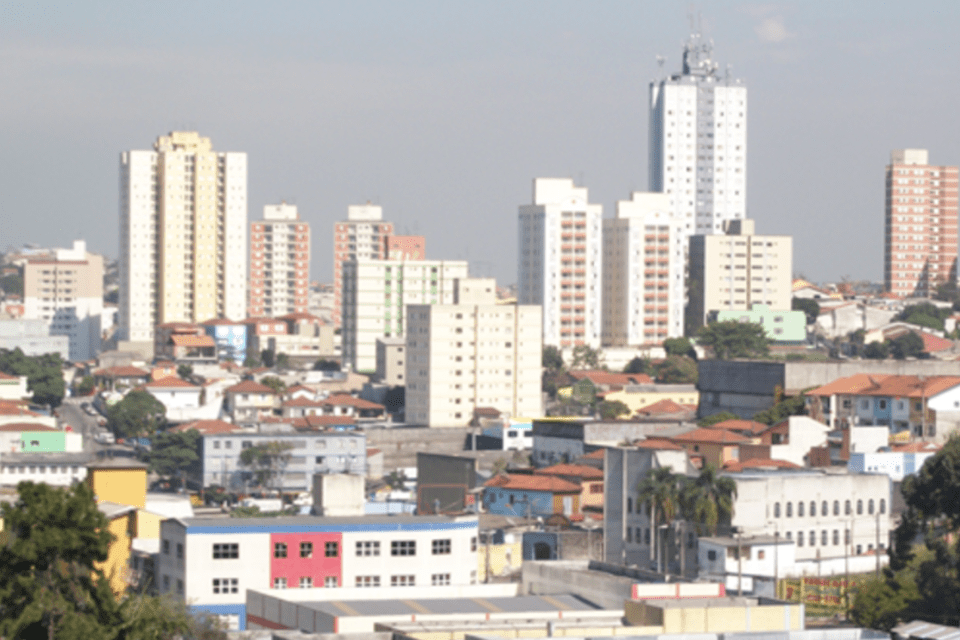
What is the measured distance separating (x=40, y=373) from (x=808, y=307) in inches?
2388

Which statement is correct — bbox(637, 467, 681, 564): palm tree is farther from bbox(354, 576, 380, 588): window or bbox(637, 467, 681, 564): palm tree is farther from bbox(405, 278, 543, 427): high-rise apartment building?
bbox(405, 278, 543, 427): high-rise apartment building

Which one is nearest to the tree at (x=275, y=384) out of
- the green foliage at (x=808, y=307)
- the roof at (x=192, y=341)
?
the roof at (x=192, y=341)

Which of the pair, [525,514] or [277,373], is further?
[277,373]

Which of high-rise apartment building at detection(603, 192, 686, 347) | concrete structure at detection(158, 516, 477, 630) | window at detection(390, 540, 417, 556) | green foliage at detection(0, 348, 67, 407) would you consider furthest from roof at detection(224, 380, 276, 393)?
window at detection(390, 540, 417, 556)

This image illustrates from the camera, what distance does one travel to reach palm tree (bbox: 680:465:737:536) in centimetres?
5194

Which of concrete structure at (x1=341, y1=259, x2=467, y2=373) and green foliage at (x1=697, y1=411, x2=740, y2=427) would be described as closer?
green foliage at (x1=697, y1=411, x2=740, y2=427)

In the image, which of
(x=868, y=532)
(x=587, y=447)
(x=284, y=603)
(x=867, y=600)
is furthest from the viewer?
(x=587, y=447)

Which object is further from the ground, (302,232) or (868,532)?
(302,232)

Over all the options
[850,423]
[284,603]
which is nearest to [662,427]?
[850,423]

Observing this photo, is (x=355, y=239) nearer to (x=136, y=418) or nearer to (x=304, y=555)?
(x=136, y=418)

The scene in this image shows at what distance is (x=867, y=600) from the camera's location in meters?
43.7

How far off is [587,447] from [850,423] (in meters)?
11.7

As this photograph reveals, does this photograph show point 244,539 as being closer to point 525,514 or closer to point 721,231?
point 525,514

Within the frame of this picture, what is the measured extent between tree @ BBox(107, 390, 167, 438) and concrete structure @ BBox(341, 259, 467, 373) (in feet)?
99.4
